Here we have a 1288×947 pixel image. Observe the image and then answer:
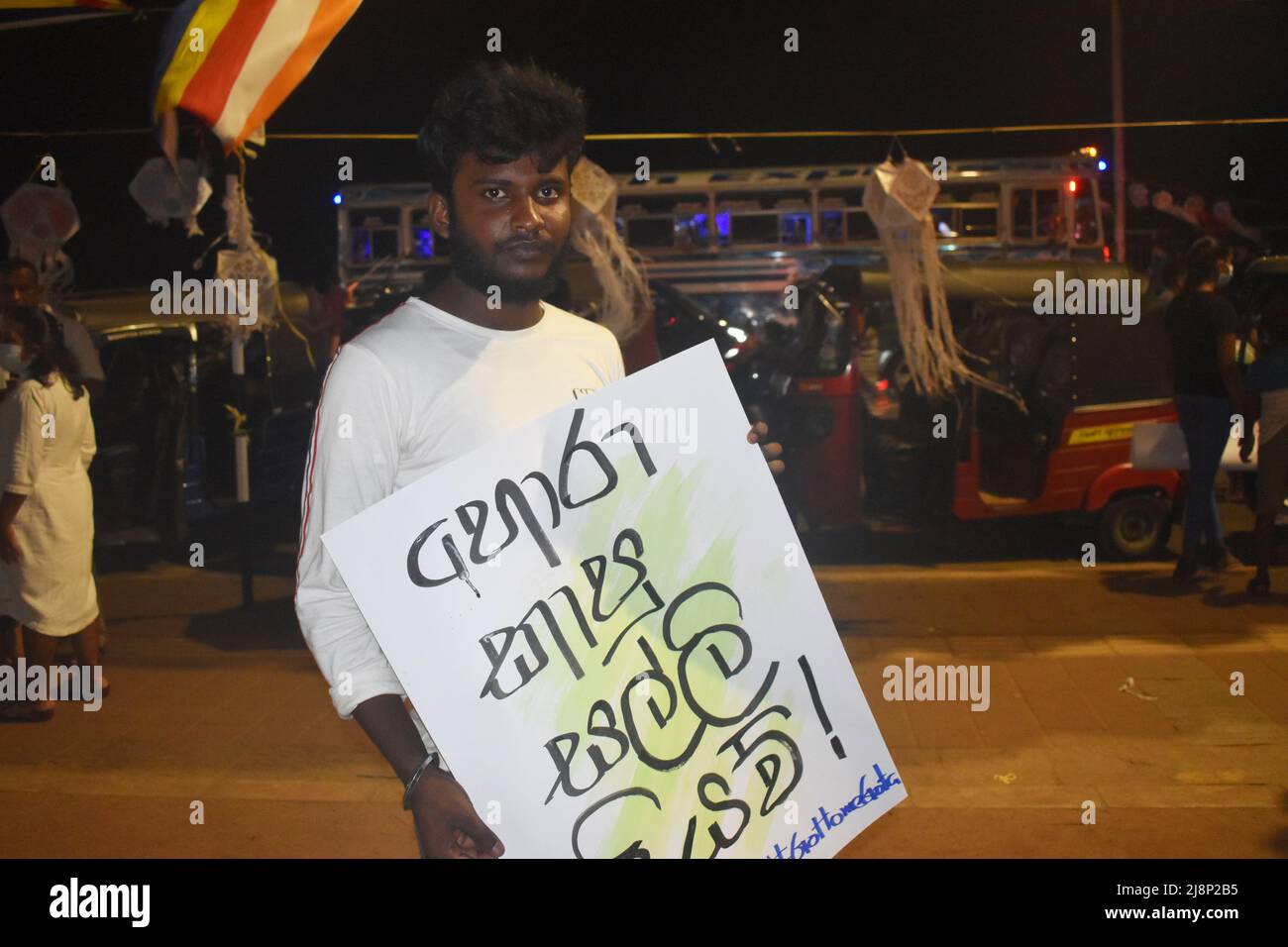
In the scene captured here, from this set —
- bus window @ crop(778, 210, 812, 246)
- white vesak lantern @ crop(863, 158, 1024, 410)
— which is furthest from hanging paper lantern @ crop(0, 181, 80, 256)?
bus window @ crop(778, 210, 812, 246)

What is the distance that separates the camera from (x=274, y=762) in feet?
18.8

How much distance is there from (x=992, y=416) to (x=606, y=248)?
320 centimetres

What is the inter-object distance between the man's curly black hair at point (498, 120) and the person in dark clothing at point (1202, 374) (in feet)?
24.3

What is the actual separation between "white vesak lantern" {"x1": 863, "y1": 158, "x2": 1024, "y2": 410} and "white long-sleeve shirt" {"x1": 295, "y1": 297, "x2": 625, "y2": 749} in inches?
304

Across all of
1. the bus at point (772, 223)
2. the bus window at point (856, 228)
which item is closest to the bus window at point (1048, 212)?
the bus at point (772, 223)

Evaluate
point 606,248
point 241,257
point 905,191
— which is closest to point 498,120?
point 241,257

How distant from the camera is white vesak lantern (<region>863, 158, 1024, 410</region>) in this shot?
9.72 m

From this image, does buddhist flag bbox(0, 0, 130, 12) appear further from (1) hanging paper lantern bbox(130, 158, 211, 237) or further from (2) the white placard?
(2) the white placard

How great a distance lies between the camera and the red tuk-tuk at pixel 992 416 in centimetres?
987

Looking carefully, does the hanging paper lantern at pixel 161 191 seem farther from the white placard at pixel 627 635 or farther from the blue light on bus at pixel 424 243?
the blue light on bus at pixel 424 243

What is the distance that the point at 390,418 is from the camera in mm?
2148

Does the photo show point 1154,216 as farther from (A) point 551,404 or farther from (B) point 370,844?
(A) point 551,404

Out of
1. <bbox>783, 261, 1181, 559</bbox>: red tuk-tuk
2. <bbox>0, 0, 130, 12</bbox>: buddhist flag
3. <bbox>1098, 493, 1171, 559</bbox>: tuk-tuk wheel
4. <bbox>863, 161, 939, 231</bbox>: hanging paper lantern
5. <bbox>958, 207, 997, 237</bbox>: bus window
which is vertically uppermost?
<bbox>0, 0, 130, 12</bbox>: buddhist flag

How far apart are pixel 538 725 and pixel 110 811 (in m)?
3.79
